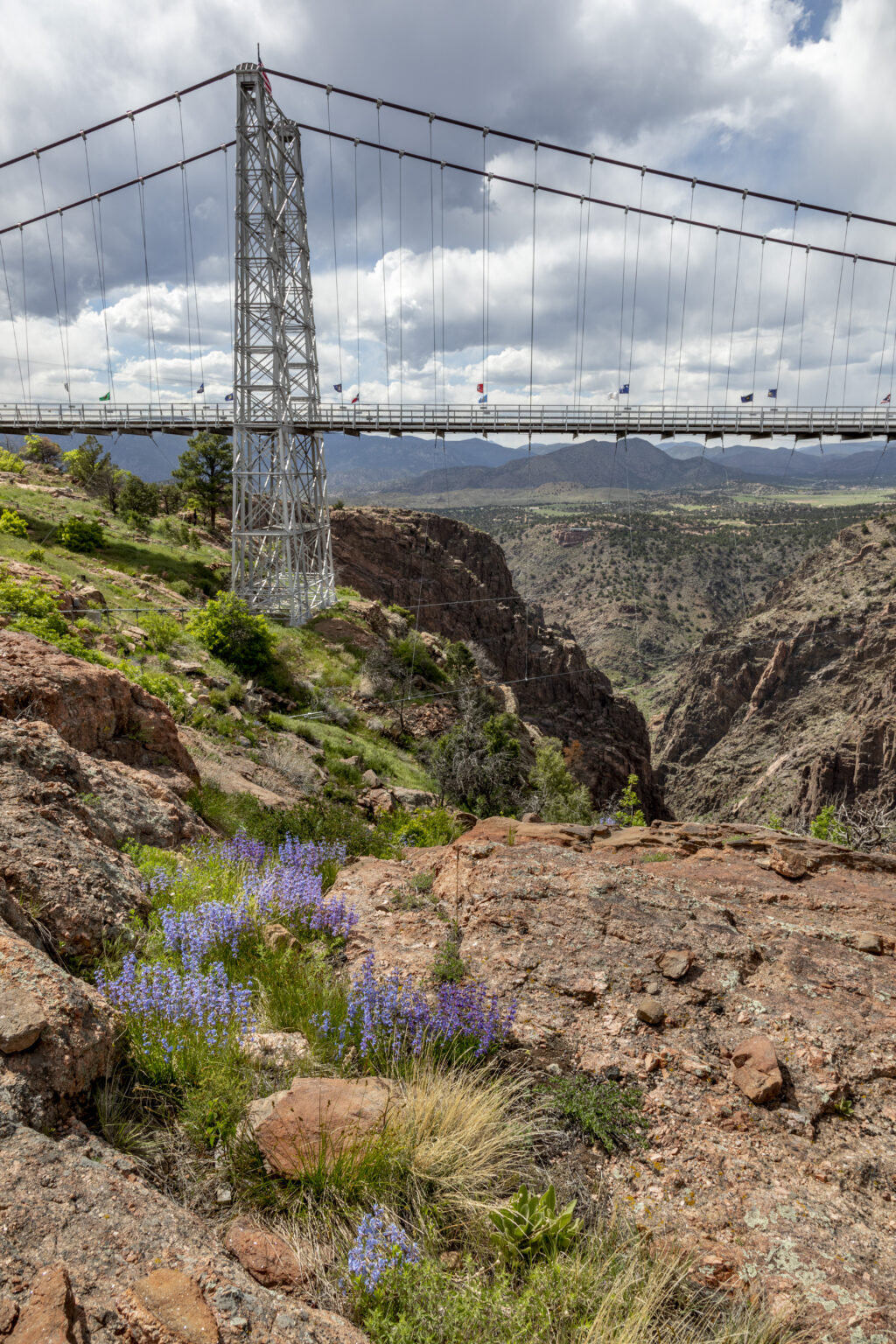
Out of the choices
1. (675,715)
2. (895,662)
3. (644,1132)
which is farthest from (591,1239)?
(675,715)

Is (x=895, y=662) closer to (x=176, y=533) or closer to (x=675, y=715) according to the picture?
(x=675, y=715)

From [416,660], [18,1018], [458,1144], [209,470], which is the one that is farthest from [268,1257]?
[209,470]

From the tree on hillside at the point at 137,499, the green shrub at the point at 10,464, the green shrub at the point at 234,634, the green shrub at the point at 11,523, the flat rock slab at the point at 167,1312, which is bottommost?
the green shrub at the point at 234,634

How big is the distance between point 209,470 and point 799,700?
43028 mm

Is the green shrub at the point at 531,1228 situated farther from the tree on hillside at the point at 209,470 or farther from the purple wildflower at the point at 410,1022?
the tree on hillside at the point at 209,470

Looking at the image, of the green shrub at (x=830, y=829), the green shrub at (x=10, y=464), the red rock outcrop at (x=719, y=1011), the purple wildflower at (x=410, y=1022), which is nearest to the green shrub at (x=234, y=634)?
the green shrub at (x=830, y=829)

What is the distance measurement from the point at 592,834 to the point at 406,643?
21.1m

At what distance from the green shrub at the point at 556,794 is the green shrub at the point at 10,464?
26779mm

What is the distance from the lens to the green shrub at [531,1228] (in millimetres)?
2633

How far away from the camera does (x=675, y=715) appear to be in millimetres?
64625

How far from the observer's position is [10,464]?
32.3m

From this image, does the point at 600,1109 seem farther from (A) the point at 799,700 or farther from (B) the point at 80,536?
(A) the point at 799,700

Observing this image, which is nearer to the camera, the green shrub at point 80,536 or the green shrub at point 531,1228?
the green shrub at point 531,1228

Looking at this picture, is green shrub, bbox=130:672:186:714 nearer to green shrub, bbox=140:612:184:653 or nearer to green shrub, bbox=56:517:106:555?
green shrub, bbox=140:612:184:653
